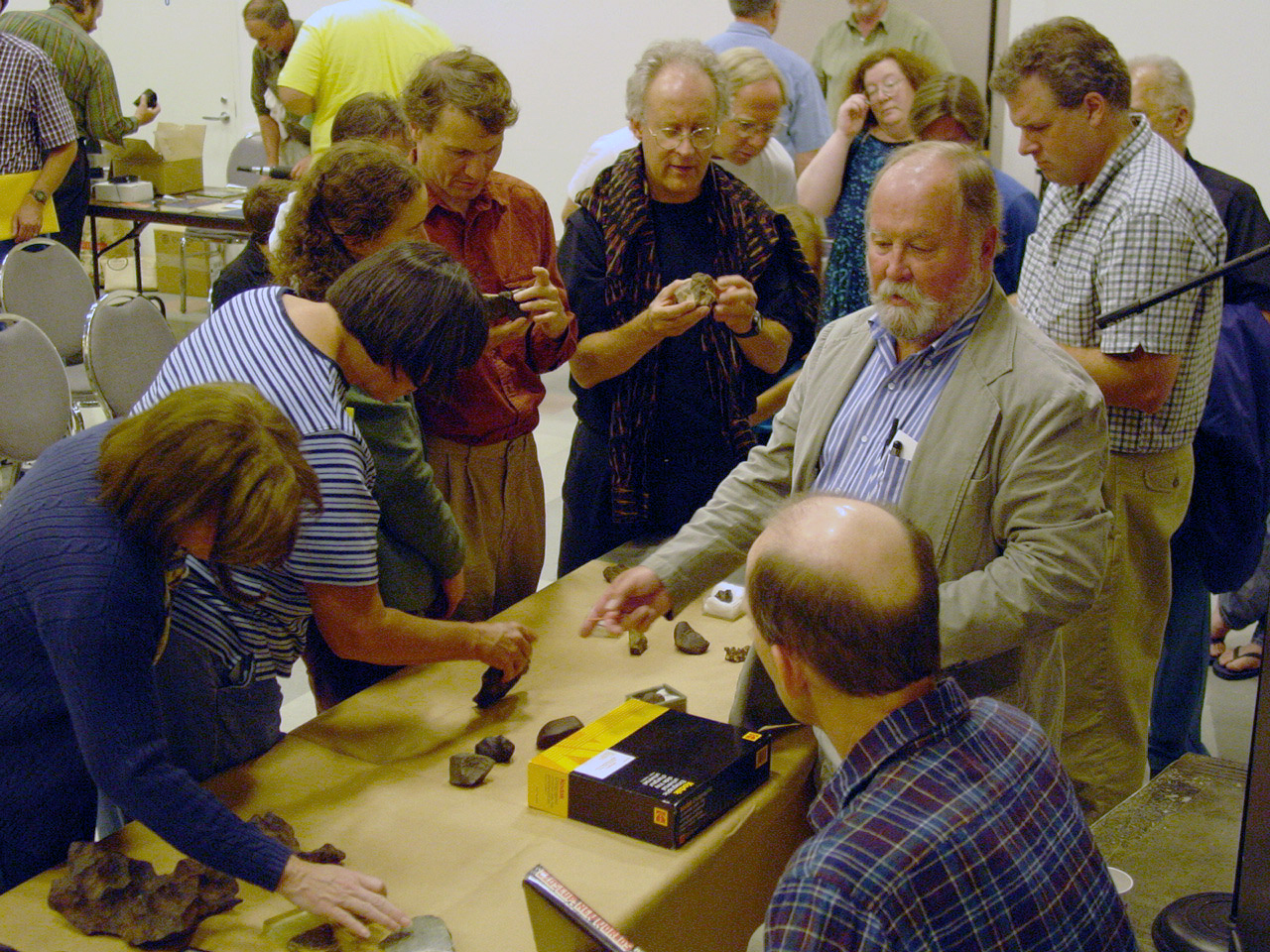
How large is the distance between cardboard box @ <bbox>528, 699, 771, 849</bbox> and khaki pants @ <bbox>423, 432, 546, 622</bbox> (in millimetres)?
816

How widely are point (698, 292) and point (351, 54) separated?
3463mm

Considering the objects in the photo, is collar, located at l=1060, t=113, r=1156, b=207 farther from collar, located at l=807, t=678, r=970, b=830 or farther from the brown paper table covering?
collar, located at l=807, t=678, r=970, b=830

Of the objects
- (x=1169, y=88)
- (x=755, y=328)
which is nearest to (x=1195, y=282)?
(x=755, y=328)

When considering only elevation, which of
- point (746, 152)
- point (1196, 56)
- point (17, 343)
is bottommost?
point (17, 343)

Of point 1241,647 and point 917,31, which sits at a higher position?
point 917,31

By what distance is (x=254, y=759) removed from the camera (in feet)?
6.46

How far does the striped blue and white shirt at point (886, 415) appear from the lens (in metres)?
1.98

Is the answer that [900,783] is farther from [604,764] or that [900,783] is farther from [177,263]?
[177,263]

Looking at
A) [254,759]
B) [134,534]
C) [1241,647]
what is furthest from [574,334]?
[1241,647]

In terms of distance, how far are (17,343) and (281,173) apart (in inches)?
89.7

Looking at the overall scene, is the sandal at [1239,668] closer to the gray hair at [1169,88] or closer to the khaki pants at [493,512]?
the gray hair at [1169,88]

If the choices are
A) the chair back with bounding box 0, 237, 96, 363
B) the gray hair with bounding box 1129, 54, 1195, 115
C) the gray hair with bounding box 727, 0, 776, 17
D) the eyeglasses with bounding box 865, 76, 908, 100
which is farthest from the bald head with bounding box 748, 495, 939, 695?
the gray hair with bounding box 727, 0, 776, 17

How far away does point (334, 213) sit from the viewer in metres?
2.22

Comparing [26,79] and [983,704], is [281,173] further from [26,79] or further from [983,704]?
[983,704]
